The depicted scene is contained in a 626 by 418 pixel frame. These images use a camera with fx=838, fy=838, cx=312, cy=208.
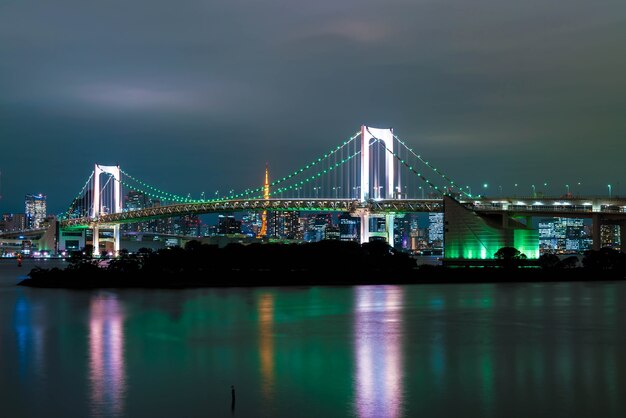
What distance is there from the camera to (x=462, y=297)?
3083 cm

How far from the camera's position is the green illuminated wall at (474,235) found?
136ft

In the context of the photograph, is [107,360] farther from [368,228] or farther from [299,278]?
[368,228]

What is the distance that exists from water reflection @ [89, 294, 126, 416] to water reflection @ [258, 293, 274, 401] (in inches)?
89.2

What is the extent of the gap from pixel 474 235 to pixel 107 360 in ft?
93.4

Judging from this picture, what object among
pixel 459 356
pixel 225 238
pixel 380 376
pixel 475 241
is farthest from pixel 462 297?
pixel 225 238

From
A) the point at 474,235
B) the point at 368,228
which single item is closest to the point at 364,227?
the point at 368,228

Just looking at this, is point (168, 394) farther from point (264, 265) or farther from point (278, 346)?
point (264, 265)

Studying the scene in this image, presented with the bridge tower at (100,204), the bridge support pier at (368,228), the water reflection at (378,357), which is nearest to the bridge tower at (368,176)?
the bridge support pier at (368,228)

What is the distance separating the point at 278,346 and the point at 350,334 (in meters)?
2.68

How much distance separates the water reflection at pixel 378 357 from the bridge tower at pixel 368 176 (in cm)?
1778

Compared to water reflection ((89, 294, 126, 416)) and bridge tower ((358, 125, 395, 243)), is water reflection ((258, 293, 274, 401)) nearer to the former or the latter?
water reflection ((89, 294, 126, 416))

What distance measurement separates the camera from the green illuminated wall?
41.4m

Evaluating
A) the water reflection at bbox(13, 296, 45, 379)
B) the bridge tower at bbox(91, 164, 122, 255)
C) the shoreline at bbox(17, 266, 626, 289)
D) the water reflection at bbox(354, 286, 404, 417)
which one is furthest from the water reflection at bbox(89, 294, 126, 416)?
the bridge tower at bbox(91, 164, 122, 255)

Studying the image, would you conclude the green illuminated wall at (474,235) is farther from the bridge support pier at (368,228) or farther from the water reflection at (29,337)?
the water reflection at (29,337)
